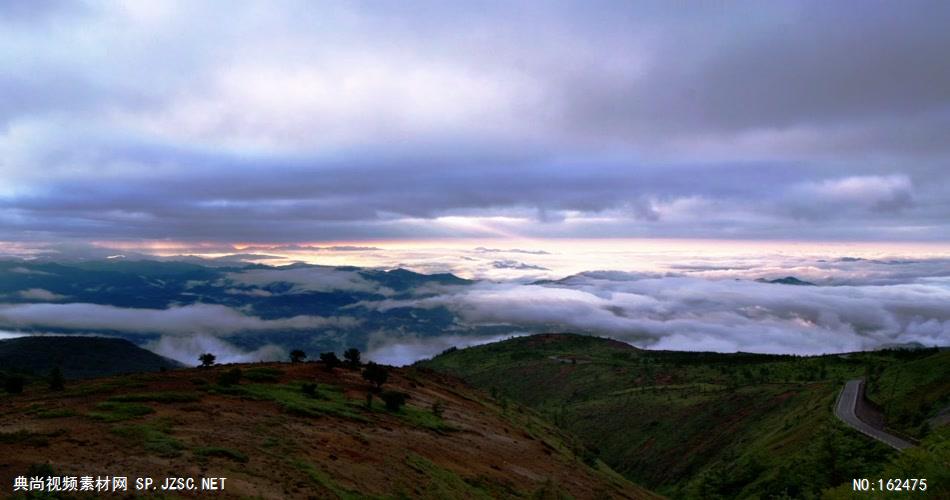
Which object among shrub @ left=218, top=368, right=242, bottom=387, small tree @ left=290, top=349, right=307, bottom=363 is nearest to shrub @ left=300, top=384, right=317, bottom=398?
shrub @ left=218, top=368, right=242, bottom=387

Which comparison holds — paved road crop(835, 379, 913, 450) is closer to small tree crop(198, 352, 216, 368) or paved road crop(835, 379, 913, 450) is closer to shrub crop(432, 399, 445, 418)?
shrub crop(432, 399, 445, 418)

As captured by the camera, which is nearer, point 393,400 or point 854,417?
point 393,400

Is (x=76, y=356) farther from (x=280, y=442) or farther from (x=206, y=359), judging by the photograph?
(x=280, y=442)

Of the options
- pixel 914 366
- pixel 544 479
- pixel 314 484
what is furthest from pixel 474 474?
pixel 914 366

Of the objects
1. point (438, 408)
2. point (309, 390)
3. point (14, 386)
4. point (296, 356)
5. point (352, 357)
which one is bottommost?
point (438, 408)

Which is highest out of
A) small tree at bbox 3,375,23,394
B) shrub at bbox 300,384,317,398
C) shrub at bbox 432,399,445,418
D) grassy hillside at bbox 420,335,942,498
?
small tree at bbox 3,375,23,394

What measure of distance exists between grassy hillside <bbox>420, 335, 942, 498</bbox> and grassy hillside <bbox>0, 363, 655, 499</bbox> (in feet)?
40.7

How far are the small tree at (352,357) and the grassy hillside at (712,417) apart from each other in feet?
115

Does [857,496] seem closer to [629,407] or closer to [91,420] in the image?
[91,420]

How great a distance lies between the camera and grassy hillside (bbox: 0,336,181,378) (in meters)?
155

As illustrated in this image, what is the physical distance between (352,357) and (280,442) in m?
29.9

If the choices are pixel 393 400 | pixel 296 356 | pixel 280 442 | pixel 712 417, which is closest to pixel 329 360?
pixel 296 356

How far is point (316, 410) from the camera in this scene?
3309 cm

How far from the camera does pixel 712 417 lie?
75.9 metres
